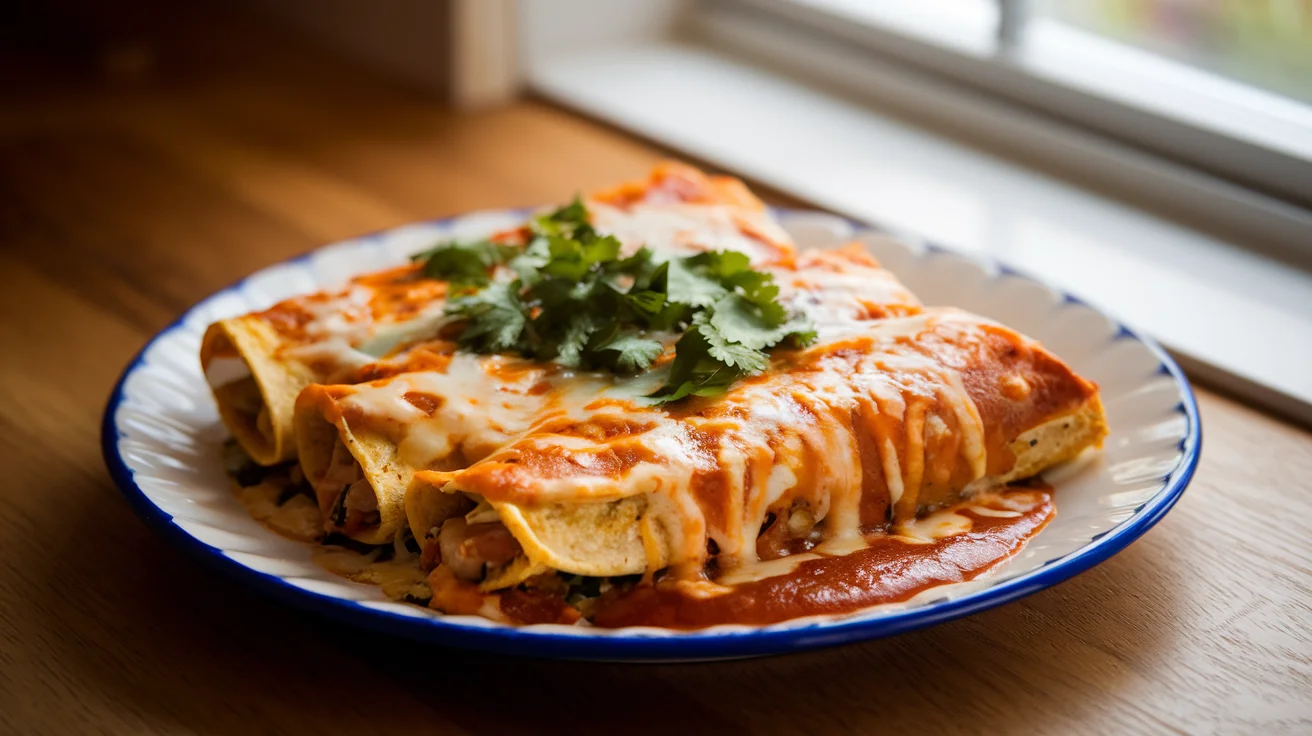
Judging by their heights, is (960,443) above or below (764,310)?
below

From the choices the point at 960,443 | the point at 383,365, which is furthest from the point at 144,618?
the point at 960,443

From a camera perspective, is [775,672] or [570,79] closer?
[775,672]

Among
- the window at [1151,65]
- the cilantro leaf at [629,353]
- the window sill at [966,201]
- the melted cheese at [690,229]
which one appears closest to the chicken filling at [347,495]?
the cilantro leaf at [629,353]

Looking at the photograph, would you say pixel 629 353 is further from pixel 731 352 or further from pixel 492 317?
pixel 492 317

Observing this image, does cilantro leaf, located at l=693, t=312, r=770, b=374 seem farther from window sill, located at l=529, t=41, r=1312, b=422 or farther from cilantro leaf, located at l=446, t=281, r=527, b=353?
window sill, located at l=529, t=41, r=1312, b=422

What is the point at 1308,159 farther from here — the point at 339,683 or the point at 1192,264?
the point at 339,683

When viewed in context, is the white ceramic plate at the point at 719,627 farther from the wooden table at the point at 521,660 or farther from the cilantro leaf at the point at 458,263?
the cilantro leaf at the point at 458,263
